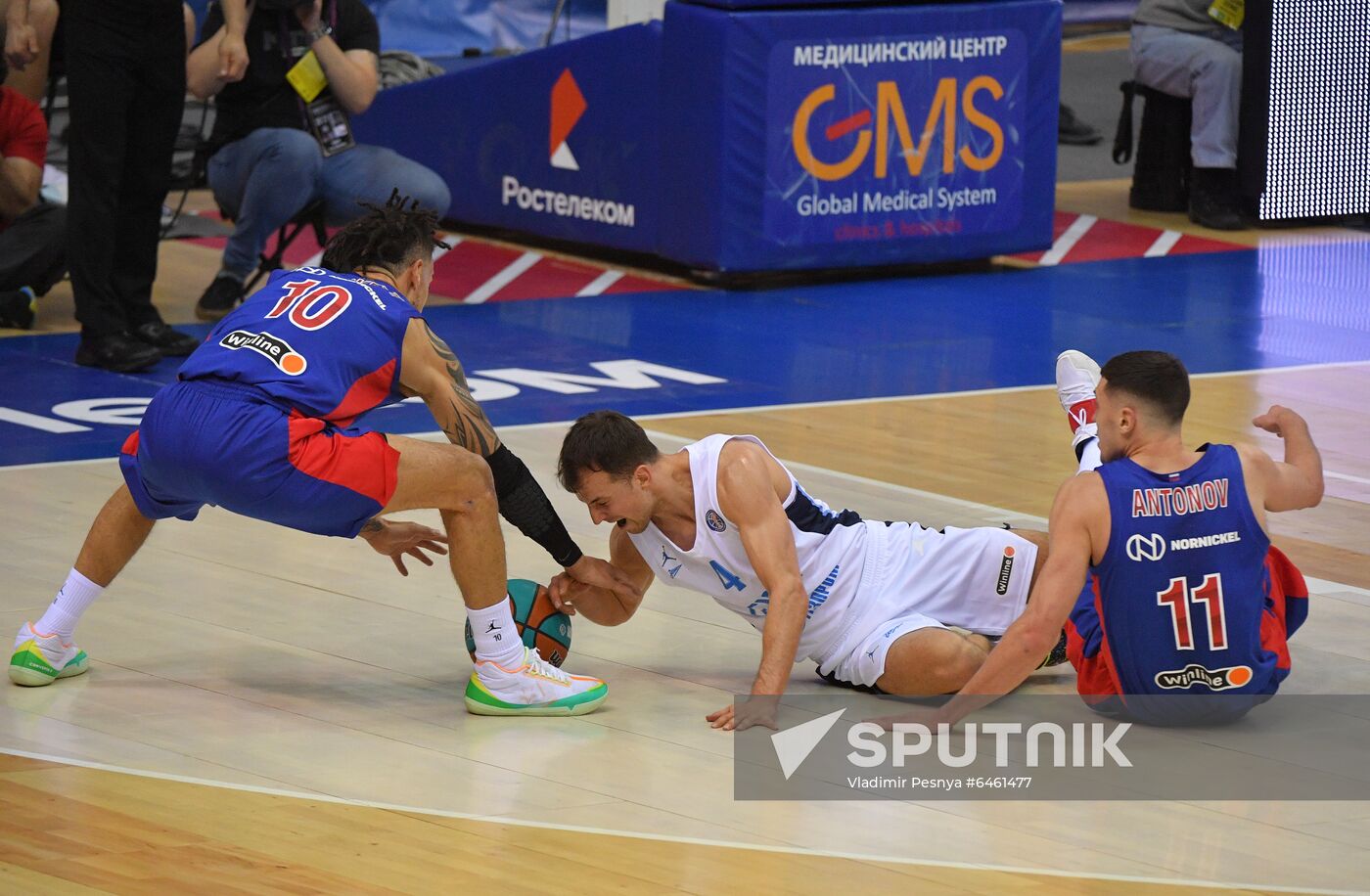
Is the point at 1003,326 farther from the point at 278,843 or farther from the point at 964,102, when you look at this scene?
the point at 278,843

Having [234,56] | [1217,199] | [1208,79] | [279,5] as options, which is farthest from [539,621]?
[1217,199]

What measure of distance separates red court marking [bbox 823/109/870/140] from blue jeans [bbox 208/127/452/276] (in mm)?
2314

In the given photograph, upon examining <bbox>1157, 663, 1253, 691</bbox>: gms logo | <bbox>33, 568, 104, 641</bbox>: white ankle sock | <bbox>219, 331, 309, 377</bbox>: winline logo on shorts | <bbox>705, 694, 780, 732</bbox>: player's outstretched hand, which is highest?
<bbox>219, 331, 309, 377</bbox>: winline logo on shorts

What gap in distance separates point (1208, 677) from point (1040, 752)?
44cm

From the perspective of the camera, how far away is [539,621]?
218 inches

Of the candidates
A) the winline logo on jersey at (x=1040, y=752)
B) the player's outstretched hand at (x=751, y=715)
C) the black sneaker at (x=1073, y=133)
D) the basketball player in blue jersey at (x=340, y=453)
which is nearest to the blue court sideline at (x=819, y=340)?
the basketball player in blue jersey at (x=340, y=453)

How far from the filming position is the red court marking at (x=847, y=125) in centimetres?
1159

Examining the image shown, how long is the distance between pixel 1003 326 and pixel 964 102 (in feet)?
5.75

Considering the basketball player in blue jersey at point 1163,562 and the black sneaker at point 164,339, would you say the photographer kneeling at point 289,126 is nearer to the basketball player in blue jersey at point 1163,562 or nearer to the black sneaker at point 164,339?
the black sneaker at point 164,339

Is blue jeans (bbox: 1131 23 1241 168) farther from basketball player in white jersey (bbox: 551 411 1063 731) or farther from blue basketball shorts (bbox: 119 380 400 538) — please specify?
blue basketball shorts (bbox: 119 380 400 538)

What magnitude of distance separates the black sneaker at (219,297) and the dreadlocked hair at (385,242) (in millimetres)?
5127

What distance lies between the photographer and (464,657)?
579cm

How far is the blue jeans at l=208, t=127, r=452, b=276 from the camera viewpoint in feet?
33.4

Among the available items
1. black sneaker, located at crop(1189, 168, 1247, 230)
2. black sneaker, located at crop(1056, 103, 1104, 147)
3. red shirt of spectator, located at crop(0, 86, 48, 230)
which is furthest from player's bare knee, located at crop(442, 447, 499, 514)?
black sneaker, located at crop(1056, 103, 1104, 147)
